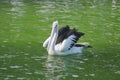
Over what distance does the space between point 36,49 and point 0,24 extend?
5.77 m

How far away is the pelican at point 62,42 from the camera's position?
56.9ft

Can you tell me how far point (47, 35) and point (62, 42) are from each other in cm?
355

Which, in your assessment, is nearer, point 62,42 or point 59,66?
point 59,66

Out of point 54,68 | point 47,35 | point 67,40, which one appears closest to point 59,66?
point 54,68

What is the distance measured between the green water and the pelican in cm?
27

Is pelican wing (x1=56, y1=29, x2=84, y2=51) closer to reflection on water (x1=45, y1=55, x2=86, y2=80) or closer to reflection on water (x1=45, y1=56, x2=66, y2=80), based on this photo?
reflection on water (x1=45, y1=55, x2=86, y2=80)

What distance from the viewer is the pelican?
17.3 meters

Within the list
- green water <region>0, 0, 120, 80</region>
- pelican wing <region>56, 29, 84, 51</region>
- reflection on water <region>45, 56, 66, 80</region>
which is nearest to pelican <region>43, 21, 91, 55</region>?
pelican wing <region>56, 29, 84, 51</region>

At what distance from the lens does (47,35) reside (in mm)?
20922

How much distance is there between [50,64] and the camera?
15.9m

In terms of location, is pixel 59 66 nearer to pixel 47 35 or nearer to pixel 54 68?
pixel 54 68

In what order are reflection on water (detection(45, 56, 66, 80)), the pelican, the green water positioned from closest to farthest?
reflection on water (detection(45, 56, 66, 80)) → the green water → the pelican

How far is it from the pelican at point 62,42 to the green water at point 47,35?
27 centimetres

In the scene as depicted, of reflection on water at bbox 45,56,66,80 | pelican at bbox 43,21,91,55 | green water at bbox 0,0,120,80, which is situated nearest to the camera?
reflection on water at bbox 45,56,66,80
